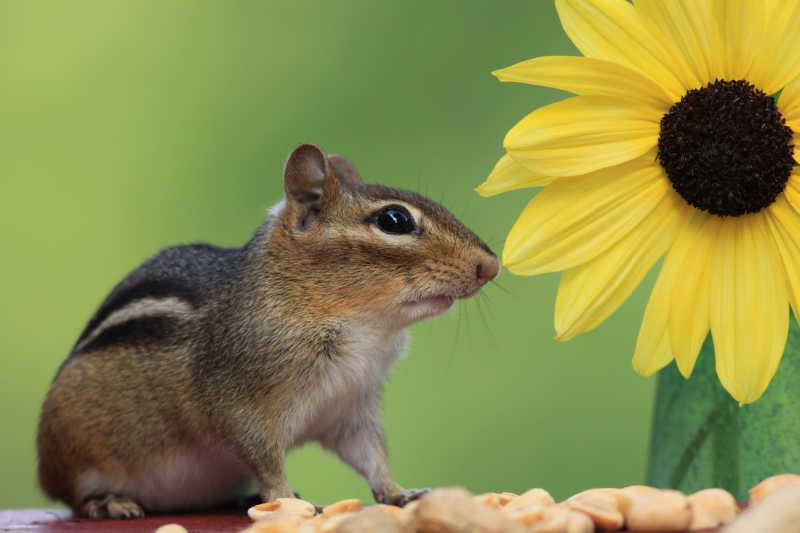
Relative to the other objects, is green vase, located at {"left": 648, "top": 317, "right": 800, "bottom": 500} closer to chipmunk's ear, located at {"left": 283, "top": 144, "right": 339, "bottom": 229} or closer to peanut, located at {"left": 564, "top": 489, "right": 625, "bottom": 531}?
peanut, located at {"left": 564, "top": 489, "right": 625, "bottom": 531}

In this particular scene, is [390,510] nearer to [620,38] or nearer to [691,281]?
[691,281]

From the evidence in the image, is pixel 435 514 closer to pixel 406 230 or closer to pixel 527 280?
pixel 406 230

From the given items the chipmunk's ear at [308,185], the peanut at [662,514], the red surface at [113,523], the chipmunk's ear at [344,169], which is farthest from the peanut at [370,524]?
the chipmunk's ear at [344,169]

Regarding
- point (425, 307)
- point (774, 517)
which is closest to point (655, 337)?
point (425, 307)

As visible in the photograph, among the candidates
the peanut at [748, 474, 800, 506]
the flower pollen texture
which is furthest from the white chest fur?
the peanut at [748, 474, 800, 506]

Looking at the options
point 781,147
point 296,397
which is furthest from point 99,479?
point 781,147

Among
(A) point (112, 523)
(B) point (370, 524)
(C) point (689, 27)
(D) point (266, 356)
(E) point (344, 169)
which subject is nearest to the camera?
(B) point (370, 524)

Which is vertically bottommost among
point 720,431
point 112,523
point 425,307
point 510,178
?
point 112,523
